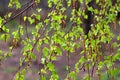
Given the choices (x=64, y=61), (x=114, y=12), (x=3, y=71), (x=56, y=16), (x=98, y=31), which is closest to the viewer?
(x=56, y=16)

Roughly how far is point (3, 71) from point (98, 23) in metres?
6.45

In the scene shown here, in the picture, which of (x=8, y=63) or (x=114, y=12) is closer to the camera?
(x=114, y=12)

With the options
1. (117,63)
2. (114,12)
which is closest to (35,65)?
(117,63)

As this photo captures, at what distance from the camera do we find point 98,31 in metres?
3.38

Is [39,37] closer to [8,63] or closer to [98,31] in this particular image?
[98,31]

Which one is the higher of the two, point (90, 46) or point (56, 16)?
point (56, 16)

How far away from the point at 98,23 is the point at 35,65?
6670 mm

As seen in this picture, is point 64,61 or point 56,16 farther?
point 64,61

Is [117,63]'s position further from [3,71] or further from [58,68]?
[3,71]

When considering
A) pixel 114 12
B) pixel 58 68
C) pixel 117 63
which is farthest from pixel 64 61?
pixel 114 12

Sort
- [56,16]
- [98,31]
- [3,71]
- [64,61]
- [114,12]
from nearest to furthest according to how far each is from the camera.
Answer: [56,16]
[98,31]
[114,12]
[3,71]
[64,61]

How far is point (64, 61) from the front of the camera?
402 inches

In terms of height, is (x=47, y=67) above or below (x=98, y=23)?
below

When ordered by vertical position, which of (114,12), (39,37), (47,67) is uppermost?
(114,12)
